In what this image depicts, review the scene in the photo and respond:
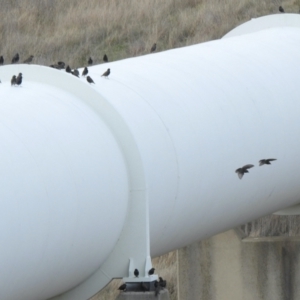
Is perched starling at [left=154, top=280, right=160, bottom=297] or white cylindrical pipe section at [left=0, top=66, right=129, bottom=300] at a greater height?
white cylindrical pipe section at [left=0, top=66, right=129, bottom=300]

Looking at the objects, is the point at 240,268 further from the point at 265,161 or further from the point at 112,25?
the point at 112,25

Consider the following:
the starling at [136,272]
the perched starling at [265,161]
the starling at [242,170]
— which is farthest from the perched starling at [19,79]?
the perched starling at [265,161]

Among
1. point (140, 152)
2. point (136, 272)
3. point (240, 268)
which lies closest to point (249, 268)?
point (240, 268)

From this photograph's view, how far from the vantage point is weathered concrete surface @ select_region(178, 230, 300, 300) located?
1112 cm

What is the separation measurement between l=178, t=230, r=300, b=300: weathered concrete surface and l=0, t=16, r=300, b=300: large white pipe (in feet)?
8.58

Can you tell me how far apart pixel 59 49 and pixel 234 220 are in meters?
17.9

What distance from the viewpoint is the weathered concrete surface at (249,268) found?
1112 centimetres

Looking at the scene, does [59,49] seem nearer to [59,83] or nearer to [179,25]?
[179,25]

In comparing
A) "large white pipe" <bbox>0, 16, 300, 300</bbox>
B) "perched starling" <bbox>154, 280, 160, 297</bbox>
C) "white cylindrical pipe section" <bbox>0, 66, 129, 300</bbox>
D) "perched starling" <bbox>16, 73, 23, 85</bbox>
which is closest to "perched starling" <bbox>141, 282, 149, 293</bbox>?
"perched starling" <bbox>154, 280, 160, 297</bbox>

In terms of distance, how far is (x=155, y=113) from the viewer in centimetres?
655

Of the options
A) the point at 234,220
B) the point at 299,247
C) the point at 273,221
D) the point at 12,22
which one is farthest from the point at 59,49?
the point at 234,220

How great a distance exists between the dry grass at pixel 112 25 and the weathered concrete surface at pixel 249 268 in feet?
39.0

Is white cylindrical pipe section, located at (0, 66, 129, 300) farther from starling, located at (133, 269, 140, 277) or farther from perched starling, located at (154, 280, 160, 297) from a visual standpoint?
perched starling, located at (154, 280, 160, 297)

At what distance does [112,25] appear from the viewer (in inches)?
1011
